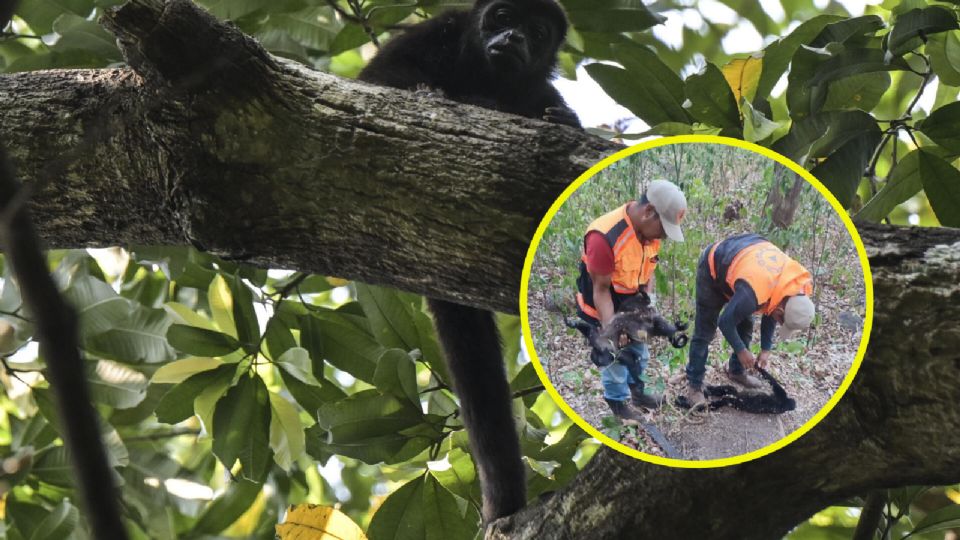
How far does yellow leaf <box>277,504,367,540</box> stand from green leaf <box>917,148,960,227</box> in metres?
1.52

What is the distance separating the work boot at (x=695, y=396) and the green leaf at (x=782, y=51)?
1060mm

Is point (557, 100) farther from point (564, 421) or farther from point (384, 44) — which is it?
point (564, 421)

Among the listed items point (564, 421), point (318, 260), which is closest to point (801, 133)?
point (318, 260)

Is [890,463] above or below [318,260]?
below

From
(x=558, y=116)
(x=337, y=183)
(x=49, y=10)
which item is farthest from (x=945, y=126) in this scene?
(x=49, y=10)

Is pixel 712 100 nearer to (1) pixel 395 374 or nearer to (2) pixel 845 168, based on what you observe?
(2) pixel 845 168

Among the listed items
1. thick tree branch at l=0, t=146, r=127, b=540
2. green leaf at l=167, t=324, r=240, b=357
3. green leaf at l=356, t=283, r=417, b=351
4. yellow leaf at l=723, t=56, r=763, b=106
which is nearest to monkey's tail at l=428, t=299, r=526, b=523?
green leaf at l=356, t=283, r=417, b=351

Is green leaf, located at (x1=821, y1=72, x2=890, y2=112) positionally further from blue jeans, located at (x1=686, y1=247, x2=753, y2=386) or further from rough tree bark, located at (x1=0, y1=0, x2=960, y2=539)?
blue jeans, located at (x1=686, y1=247, x2=753, y2=386)

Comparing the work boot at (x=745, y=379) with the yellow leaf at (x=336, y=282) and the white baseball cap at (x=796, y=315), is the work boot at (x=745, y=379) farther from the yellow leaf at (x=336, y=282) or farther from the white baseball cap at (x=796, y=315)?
the yellow leaf at (x=336, y=282)

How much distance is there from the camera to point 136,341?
3.24 metres

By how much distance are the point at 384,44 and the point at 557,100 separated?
0.70 metres

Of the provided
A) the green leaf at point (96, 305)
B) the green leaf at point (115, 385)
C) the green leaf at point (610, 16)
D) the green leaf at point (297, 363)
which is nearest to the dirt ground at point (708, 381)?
the green leaf at point (297, 363)

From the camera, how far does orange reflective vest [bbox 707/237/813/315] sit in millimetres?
1662

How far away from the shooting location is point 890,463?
163cm
